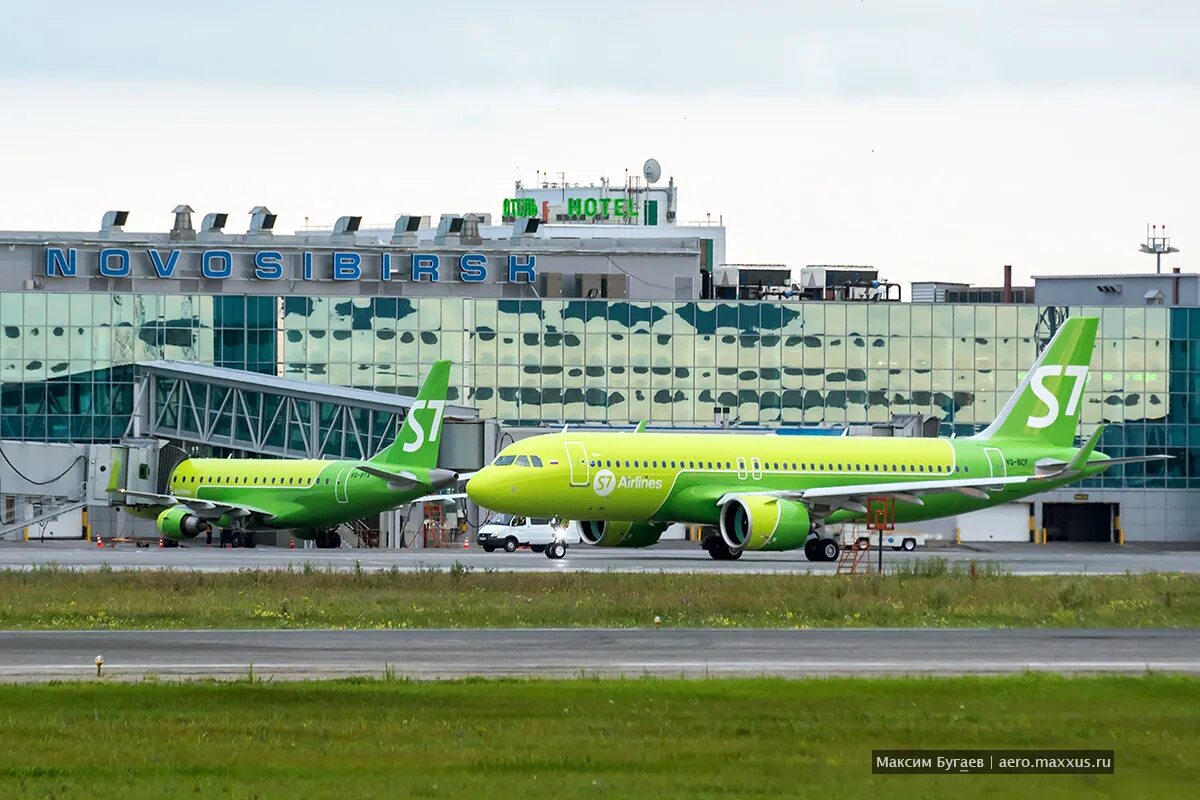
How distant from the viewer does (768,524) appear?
193 ft

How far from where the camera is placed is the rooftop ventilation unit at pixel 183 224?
113m

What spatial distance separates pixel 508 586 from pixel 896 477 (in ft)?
81.8

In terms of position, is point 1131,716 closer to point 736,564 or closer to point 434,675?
point 434,675

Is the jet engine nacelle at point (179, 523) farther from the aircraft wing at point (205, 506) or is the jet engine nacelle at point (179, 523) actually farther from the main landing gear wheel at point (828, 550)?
the main landing gear wheel at point (828, 550)

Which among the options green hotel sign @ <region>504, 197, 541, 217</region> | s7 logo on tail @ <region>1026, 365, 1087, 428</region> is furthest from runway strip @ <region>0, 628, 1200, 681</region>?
green hotel sign @ <region>504, 197, 541, 217</region>

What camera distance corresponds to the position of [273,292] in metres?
106

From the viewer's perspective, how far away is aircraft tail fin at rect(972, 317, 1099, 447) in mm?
70188

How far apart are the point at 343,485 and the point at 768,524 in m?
22.8

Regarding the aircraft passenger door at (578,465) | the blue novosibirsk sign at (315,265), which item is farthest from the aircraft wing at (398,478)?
the blue novosibirsk sign at (315,265)

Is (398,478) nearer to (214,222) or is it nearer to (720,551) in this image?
(720,551)

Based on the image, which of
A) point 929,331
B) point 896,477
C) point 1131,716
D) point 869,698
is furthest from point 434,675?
point 929,331

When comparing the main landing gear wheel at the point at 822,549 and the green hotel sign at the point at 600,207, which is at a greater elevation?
the green hotel sign at the point at 600,207

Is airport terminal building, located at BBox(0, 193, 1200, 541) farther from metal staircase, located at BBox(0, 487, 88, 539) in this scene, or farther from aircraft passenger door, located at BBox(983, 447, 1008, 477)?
aircraft passenger door, located at BBox(983, 447, 1008, 477)

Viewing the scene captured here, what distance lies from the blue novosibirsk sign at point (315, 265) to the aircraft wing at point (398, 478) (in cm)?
3364
